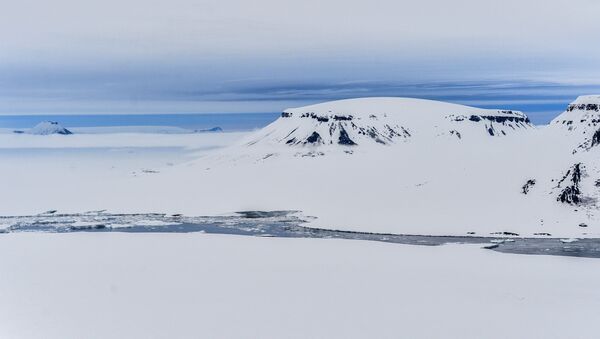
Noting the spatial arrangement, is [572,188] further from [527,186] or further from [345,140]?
[345,140]

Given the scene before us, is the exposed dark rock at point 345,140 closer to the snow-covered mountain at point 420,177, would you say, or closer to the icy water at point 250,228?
the snow-covered mountain at point 420,177

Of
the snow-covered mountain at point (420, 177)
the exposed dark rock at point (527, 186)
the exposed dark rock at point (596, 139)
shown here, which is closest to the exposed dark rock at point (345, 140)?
the snow-covered mountain at point (420, 177)

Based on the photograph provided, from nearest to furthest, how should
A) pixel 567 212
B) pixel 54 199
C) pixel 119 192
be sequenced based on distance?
1. pixel 567 212
2. pixel 54 199
3. pixel 119 192

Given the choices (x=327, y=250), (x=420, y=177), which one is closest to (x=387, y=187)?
(x=420, y=177)

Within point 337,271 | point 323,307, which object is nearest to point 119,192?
point 337,271

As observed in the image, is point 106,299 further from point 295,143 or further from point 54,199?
point 295,143

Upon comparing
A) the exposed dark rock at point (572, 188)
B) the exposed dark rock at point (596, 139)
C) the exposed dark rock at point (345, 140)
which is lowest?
the exposed dark rock at point (572, 188)

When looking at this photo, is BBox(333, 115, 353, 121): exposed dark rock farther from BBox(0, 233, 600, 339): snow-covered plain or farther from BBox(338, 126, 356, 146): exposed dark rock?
BBox(0, 233, 600, 339): snow-covered plain
